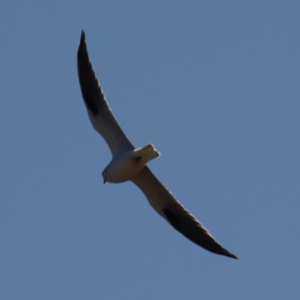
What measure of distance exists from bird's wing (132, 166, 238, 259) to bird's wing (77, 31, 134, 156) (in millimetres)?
704

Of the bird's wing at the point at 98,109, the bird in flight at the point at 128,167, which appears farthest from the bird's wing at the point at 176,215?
the bird's wing at the point at 98,109

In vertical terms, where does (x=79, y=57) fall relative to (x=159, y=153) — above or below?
above

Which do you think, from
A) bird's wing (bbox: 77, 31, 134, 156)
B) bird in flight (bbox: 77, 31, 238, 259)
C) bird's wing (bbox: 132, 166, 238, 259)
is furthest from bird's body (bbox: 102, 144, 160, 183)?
bird's wing (bbox: 132, 166, 238, 259)

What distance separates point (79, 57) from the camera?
23.6 m

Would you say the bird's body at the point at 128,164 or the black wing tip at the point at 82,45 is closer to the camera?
the bird's body at the point at 128,164

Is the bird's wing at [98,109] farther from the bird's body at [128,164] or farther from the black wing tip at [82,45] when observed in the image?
the bird's body at [128,164]

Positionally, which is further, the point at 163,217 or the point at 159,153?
the point at 163,217

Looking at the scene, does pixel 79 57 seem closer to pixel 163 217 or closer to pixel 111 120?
pixel 111 120

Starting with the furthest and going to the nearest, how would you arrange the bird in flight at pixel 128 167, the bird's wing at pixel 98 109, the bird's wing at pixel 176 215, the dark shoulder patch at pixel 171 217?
the dark shoulder patch at pixel 171 217
the bird's wing at pixel 176 215
the bird's wing at pixel 98 109
the bird in flight at pixel 128 167

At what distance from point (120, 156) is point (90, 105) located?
1174 mm

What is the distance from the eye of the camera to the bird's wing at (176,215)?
23984 millimetres

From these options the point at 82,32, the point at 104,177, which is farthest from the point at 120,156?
the point at 82,32

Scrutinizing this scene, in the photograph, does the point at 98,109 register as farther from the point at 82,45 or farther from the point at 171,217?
the point at 171,217

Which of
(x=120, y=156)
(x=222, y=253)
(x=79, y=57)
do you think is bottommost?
(x=222, y=253)
